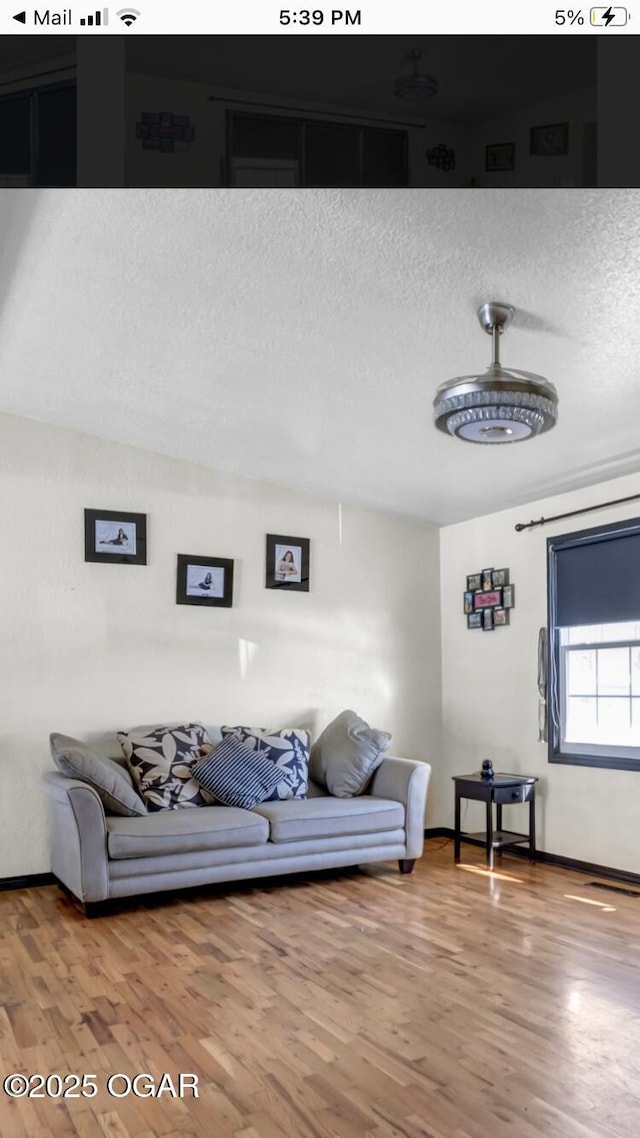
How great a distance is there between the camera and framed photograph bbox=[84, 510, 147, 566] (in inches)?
208

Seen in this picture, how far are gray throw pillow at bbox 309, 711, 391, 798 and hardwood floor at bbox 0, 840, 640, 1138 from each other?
2.51 ft

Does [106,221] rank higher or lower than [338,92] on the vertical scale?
higher

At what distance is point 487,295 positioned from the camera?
324cm

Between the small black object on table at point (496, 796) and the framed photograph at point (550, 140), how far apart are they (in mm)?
3862

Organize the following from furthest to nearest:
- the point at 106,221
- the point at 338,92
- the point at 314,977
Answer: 1. the point at 314,977
2. the point at 106,221
3. the point at 338,92

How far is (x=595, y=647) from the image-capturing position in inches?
207

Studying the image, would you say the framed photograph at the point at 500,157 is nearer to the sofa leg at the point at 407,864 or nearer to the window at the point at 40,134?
the window at the point at 40,134

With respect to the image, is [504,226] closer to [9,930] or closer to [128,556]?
[128,556]

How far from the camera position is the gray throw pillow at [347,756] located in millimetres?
5375

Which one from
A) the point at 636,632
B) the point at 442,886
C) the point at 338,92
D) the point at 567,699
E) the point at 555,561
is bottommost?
the point at 442,886

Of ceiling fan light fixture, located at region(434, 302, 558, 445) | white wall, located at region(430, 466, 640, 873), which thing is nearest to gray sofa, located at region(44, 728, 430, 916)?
white wall, located at region(430, 466, 640, 873)
